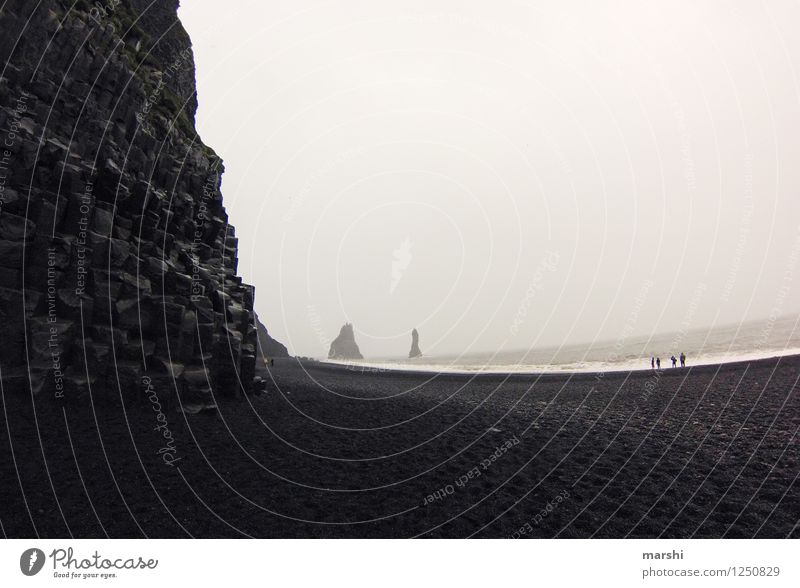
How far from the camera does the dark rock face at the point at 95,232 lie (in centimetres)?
1233

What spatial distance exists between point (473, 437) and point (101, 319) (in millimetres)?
17586

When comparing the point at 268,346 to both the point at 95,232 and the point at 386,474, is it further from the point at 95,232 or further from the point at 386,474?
the point at 386,474

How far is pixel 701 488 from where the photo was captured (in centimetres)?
A: 982

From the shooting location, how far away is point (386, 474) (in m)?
10.5

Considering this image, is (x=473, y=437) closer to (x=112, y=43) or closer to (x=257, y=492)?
(x=257, y=492)

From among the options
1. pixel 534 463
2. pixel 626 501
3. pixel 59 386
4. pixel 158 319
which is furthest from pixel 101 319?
pixel 626 501

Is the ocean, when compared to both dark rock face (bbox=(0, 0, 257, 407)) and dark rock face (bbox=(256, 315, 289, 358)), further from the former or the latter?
dark rock face (bbox=(0, 0, 257, 407))

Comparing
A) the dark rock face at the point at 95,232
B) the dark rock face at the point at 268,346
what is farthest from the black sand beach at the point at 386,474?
the dark rock face at the point at 268,346
